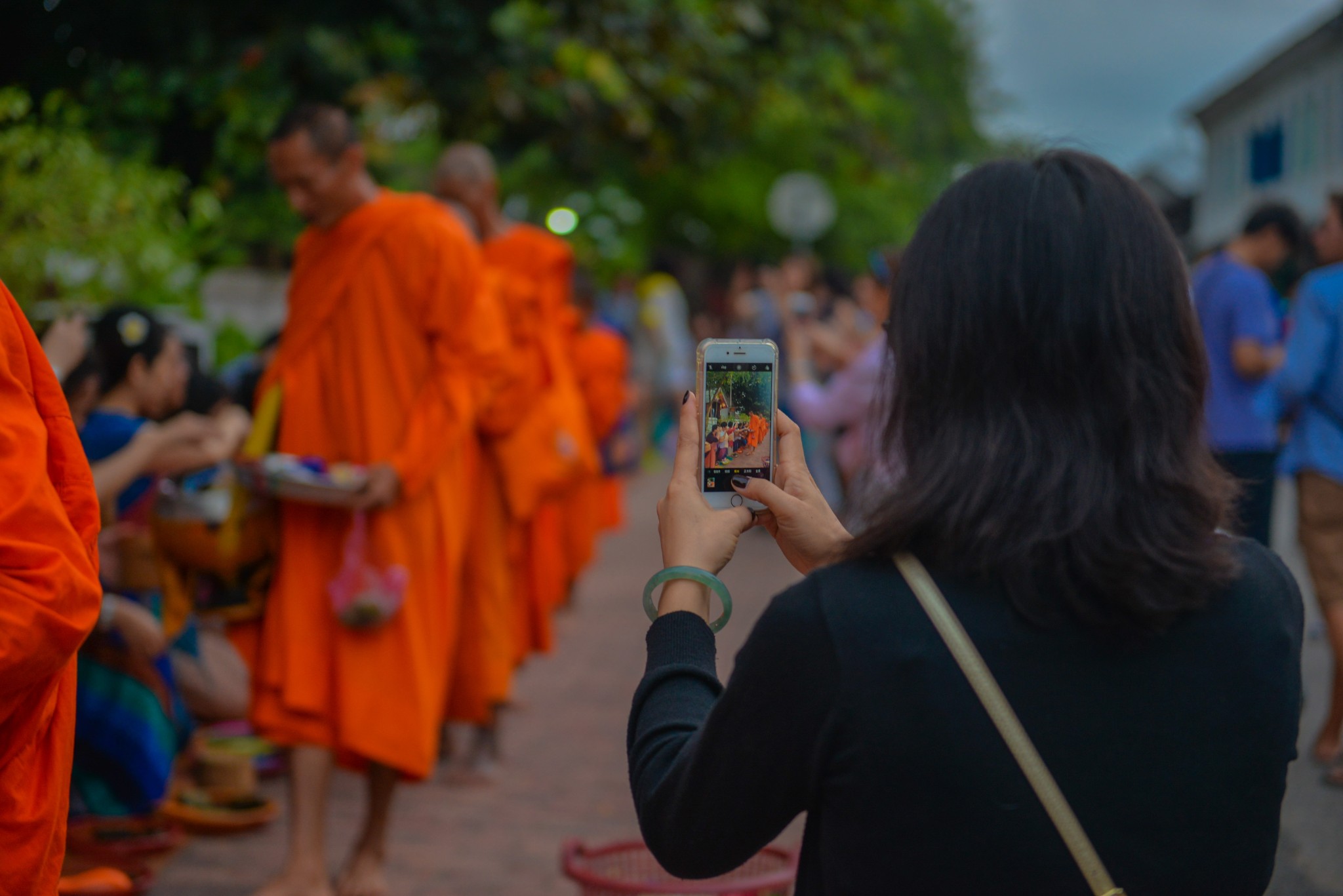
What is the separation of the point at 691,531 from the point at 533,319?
476cm

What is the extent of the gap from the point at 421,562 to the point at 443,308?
76 centimetres

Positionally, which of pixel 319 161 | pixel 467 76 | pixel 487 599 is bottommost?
pixel 487 599

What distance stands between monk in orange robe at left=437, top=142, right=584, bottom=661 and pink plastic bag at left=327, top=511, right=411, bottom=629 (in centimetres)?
161

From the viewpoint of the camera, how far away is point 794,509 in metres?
1.95

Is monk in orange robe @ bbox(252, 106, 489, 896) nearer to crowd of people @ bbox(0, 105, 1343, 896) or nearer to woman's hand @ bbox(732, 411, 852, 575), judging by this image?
crowd of people @ bbox(0, 105, 1343, 896)

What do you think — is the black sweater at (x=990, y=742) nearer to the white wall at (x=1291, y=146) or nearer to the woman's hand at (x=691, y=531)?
the woman's hand at (x=691, y=531)

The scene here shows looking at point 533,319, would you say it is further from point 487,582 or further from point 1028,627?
point 1028,627

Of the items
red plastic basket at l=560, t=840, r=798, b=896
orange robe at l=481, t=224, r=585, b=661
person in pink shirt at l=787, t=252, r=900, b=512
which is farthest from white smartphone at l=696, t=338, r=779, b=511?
orange robe at l=481, t=224, r=585, b=661

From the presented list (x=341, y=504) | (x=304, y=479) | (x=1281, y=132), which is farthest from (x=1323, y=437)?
(x=1281, y=132)

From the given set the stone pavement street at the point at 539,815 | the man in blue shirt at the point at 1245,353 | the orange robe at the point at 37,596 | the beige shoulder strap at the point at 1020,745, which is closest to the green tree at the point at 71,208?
the stone pavement street at the point at 539,815

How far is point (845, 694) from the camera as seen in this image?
147 cm

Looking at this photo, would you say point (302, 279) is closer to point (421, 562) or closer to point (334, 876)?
point (421, 562)

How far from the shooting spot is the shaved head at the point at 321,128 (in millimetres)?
4414

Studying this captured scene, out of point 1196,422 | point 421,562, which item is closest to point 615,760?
point 421,562
